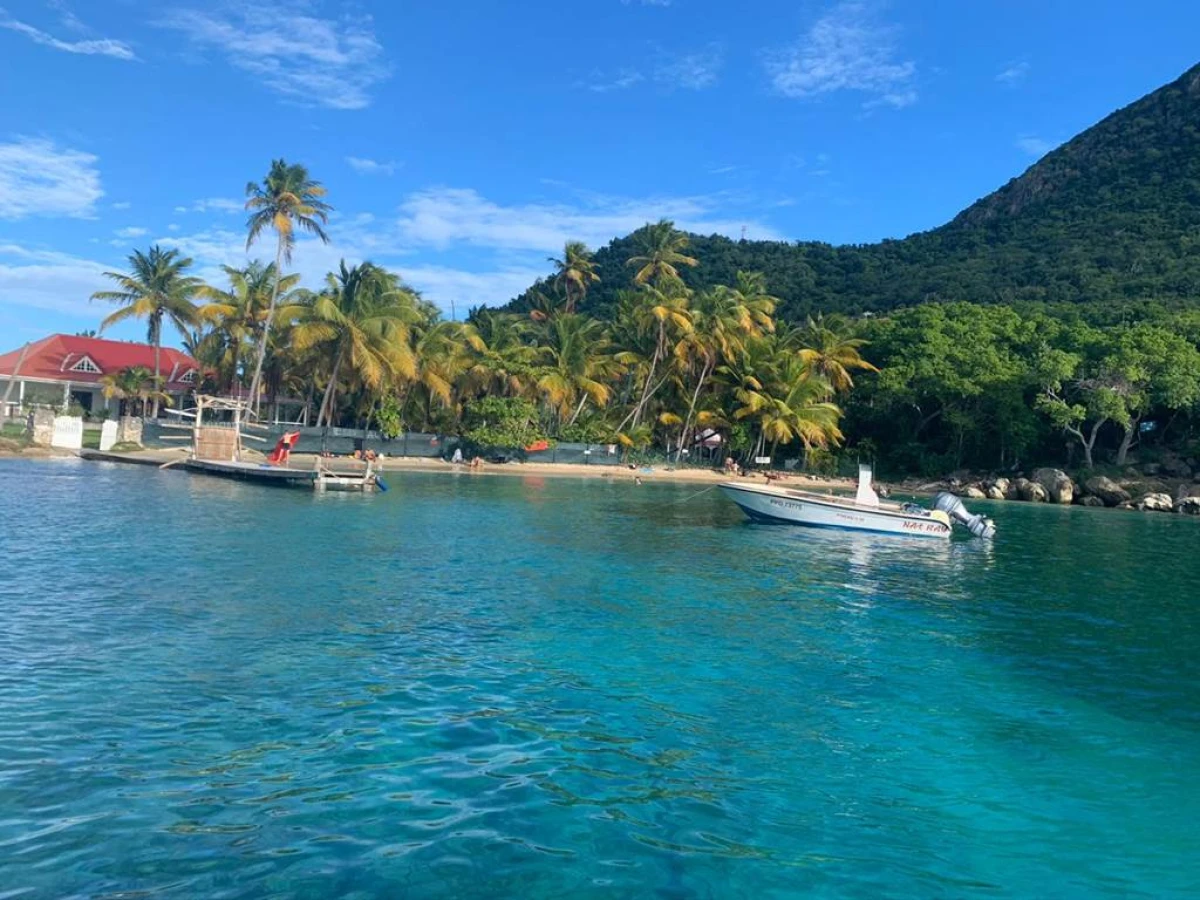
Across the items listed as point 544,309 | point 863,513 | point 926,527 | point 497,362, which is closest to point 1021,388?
point 926,527

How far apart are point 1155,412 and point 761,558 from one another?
44.9 meters

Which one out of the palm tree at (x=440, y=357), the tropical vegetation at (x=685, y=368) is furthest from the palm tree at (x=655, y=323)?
the palm tree at (x=440, y=357)

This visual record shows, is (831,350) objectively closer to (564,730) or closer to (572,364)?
(572,364)

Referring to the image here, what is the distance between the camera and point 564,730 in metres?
7.77

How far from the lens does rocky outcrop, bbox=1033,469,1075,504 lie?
152 ft

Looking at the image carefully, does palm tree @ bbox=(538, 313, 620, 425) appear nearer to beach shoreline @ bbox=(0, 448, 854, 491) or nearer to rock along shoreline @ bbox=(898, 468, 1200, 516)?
beach shoreline @ bbox=(0, 448, 854, 491)

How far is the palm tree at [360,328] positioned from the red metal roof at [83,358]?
50.8ft

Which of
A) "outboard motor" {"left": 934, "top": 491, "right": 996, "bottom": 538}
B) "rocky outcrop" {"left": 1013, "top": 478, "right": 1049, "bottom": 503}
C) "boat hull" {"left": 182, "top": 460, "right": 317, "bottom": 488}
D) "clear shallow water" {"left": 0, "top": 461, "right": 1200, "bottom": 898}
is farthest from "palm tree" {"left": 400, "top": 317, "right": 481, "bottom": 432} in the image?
"rocky outcrop" {"left": 1013, "top": 478, "right": 1049, "bottom": 503}

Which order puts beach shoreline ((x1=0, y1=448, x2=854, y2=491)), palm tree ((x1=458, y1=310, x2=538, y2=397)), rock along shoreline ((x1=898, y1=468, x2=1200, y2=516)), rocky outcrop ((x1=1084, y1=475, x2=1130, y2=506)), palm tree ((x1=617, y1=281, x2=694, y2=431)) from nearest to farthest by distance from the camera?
beach shoreline ((x1=0, y1=448, x2=854, y2=491))
rock along shoreline ((x1=898, y1=468, x2=1200, y2=516))
rocky outcrop ((x1=1084, y1=475, x2=1130, y2=506))
palm tree ((x1=458, y1=310, x2=538, y2=397))
palm tree ((x1=617, y1=281, x2=694, y2=431))

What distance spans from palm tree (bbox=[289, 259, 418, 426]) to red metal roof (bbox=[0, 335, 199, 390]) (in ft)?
50.8

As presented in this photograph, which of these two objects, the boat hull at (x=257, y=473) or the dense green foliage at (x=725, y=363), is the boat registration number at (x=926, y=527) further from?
the dense green foliage at (x=725, y=363)

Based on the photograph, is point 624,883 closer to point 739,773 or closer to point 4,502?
point 739,773

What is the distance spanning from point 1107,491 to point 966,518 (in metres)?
24.4

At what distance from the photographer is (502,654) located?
10.2m
